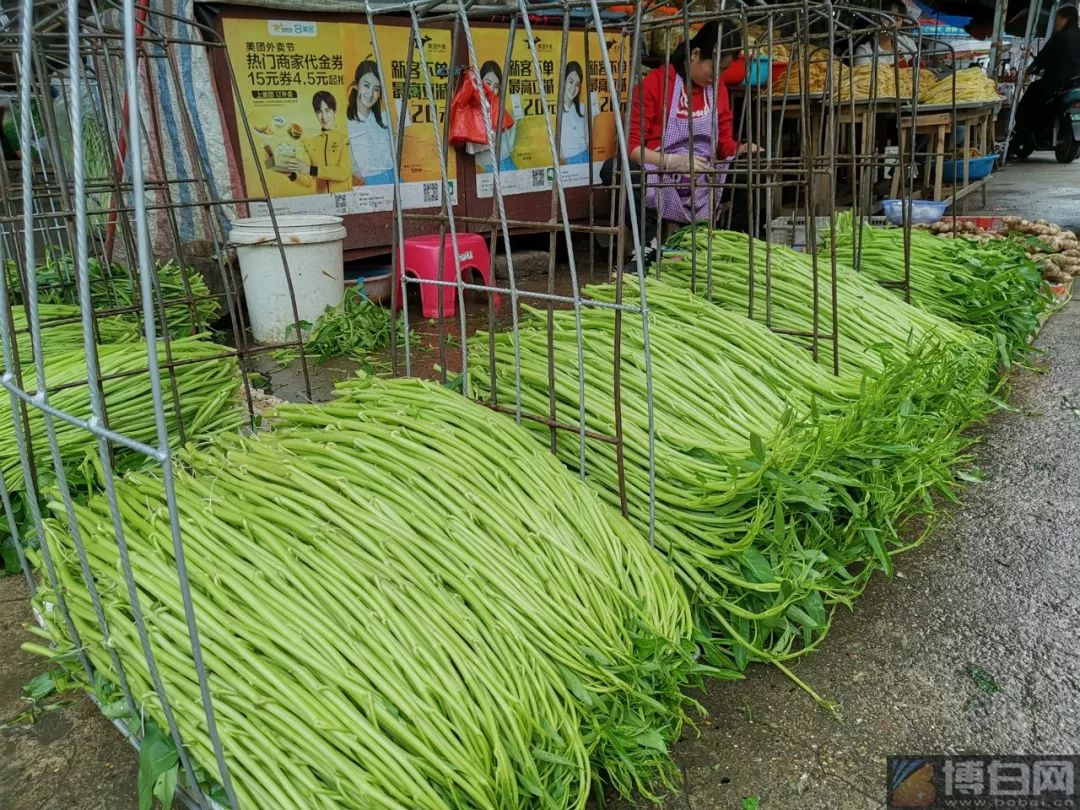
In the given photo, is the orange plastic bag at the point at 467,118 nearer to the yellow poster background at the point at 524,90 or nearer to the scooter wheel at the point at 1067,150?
the yellow poster background at the point at 524,90

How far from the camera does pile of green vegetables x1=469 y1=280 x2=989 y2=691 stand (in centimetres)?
213

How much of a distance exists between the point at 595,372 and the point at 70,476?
1729 millimetres

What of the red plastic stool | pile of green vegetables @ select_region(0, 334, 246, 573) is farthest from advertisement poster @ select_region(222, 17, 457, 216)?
pile of green vegetables @ select_region(0, 334, 246, 573)

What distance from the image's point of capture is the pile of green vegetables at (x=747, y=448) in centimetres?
213

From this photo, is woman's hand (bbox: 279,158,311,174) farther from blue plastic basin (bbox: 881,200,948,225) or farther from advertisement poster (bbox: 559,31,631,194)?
blue plastic basin (bbox: 881,200,948,225)

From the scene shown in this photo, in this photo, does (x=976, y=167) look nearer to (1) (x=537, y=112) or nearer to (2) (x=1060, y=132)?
(1) (x=537, y=112)

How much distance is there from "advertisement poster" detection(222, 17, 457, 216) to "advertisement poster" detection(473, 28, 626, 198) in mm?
462

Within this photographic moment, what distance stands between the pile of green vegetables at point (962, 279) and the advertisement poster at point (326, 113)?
258 cm

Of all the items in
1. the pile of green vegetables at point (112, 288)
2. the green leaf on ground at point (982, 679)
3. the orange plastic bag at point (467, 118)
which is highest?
the orange plastic bag at point (467, 118)

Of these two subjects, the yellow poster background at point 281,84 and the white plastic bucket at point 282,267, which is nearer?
the white plastic bucket at point 282,267

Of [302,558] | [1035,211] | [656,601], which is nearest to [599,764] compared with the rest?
[656,601]

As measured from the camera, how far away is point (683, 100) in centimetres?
570

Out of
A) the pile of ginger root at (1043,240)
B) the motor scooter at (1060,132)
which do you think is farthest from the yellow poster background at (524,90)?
the motor scooter at (1060,132)

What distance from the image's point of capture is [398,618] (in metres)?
1.56
